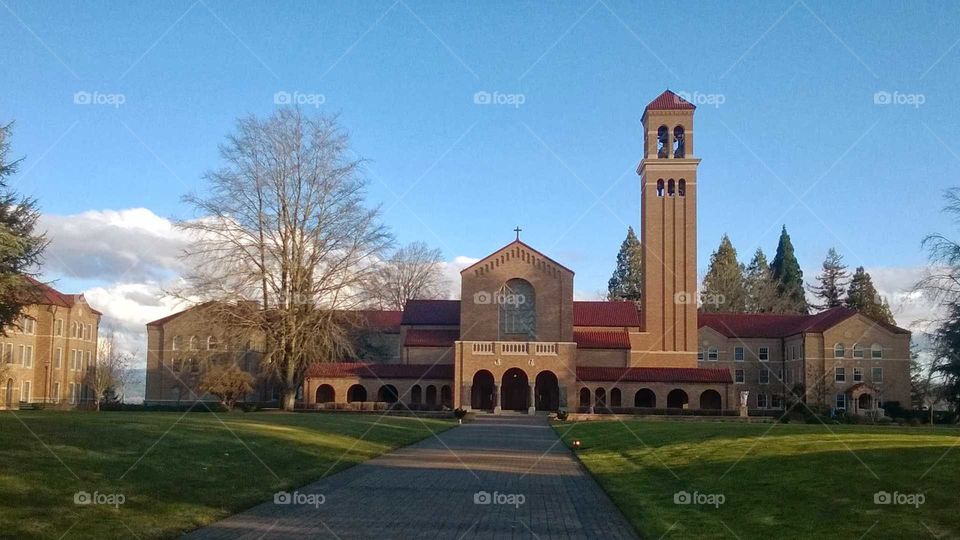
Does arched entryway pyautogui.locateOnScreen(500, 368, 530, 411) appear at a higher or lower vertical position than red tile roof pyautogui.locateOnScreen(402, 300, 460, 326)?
lower

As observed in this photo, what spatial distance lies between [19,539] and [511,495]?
849cm

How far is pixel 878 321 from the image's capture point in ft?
241

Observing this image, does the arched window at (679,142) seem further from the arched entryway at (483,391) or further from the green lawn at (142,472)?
the green lawn at (142,472)

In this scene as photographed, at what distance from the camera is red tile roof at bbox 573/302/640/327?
71938 millimetres

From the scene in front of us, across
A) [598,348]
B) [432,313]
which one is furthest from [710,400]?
[432,313]

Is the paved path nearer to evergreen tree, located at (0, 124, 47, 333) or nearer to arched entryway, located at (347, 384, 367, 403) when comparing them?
evergreen tree, located at (0, 124, 47, 333)

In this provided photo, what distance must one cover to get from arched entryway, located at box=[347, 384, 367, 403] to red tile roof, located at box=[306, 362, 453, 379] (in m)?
1.20

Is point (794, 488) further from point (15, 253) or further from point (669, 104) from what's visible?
point (669, 104)

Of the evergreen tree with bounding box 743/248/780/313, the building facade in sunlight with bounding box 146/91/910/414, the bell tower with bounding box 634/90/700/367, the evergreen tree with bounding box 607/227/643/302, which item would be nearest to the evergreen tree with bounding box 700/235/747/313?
the evergreen tree with bounding box 743/248/780/313

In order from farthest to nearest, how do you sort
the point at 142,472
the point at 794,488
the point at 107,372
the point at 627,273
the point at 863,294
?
the point at 627,273, the point at 863,294, the point at 107,372, the point at 142,472, the point at 794,488

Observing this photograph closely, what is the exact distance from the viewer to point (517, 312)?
222 ft

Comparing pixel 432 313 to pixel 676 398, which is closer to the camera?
pixel 676 398

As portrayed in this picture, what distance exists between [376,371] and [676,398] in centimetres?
2228

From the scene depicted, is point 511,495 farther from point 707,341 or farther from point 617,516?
point 707,341
